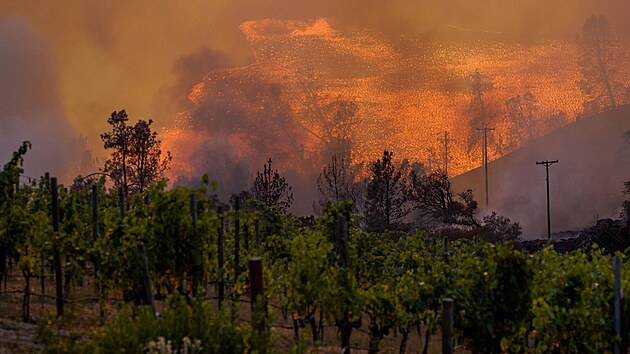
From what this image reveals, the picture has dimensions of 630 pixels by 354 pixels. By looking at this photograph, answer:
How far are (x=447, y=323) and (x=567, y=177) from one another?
102 m

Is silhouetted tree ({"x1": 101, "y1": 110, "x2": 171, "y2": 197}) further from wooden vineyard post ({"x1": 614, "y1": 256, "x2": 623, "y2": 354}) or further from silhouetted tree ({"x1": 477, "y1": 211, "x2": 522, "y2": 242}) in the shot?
wooden vineyard post ({"x1": 614, "y1": 256, "x2": 623, "y2": 354})

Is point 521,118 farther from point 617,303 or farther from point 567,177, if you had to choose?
point 617,303

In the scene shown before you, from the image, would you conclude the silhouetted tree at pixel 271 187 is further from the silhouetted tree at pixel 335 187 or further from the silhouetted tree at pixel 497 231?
the silhouetted tree at pixel 497 231

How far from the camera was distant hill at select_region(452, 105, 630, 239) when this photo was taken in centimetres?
9700

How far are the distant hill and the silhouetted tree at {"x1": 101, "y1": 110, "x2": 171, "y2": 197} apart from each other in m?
48.3

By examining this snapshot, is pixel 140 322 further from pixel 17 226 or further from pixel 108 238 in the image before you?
pixel 17 226

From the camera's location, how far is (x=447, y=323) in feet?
35.4

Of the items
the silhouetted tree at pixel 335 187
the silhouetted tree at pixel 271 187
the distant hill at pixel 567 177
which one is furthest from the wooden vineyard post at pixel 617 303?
the distant hill at pixel 567 177

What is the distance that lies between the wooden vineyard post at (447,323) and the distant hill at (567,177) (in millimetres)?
79036

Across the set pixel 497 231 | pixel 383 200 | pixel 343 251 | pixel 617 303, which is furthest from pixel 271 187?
pixel 617 303

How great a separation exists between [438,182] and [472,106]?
200 ft

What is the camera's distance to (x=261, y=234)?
83.1 ft

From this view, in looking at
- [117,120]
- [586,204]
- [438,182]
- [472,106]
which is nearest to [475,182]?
[472,106]

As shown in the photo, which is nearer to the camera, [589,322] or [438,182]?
[589,322]
